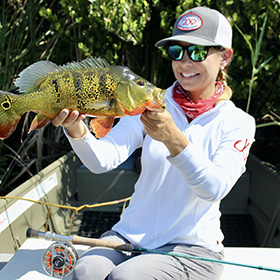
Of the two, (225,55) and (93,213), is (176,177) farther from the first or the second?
(93,213)

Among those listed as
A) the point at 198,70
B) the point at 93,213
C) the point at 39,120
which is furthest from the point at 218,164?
the point at 93,213

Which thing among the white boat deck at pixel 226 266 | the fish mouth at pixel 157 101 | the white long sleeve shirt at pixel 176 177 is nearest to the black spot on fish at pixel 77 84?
the fish mouth at pixel 157 101

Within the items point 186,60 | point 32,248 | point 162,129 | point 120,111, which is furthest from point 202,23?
point 32,248

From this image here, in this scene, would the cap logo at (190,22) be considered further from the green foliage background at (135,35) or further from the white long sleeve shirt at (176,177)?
the green foliage background at (135,35)

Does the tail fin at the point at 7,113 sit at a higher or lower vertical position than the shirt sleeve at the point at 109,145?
higher

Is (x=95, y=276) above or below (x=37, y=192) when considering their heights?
above

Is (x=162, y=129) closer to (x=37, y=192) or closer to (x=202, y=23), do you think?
(x=202, y=23)

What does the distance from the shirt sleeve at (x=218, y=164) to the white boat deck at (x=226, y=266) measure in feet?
1.88

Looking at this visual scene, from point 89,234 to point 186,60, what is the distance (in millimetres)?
1836

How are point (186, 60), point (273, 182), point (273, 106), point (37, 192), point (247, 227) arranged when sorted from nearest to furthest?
point (186, 60)
point (37, 192)
point (273, 182)
point (247, 227)
point (273, 106)

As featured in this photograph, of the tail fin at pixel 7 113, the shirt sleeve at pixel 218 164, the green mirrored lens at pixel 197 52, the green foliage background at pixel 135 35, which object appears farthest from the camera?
the green foliage background at pixel 135 35

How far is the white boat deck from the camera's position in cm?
177

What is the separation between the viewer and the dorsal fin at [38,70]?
1.16 meters

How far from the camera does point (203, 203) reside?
1.64 m
